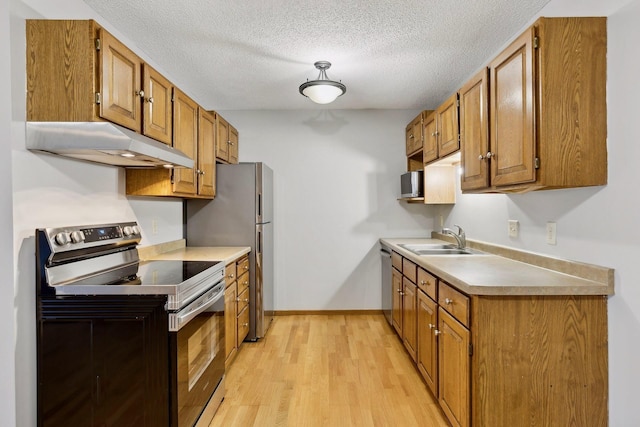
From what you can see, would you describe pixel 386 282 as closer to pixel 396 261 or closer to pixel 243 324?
pixel 396 261

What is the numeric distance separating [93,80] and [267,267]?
7.58 feet

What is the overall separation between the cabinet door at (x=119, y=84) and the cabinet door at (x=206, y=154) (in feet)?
2.86

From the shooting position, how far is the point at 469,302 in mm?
1634

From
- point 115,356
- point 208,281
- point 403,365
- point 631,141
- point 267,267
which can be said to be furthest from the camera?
point 267,267

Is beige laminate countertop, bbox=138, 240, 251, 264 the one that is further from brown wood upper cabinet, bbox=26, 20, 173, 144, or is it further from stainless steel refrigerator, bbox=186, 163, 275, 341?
brown wood upper cabinet, bbox=26, 20, 173, 144

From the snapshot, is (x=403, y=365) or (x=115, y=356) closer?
(x=115, y=356)

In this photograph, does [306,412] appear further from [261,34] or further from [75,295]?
[261,34]

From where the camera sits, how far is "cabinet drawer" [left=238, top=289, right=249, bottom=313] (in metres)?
2.88

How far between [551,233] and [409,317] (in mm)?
1196

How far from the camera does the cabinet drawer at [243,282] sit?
2879 millimetres

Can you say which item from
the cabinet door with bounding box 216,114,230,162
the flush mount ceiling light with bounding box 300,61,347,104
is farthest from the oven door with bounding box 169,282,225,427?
the flush mount ceiling light with bounding box 300,61,347,104

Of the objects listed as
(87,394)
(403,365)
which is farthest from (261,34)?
(403,365)

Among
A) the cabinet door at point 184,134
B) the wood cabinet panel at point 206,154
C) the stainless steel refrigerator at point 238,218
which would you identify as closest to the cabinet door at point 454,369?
the stainless steel refrigerator at point 238,218

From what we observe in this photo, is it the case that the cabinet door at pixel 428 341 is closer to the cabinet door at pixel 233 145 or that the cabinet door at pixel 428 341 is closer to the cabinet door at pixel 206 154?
the cabinet door at pixel 206 154
